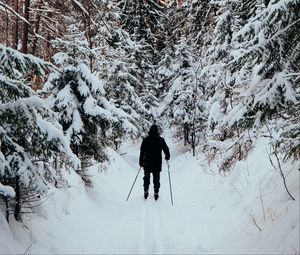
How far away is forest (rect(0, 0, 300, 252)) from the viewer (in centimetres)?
598

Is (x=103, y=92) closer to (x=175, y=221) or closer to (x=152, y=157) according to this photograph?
(x=152, y=157)

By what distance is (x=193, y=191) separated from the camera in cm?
1348

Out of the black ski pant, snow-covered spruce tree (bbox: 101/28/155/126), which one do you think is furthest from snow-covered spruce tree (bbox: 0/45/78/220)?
snow-covered spruce tree (bbox: 101/28/155/126)

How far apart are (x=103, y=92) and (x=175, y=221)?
4086 mm

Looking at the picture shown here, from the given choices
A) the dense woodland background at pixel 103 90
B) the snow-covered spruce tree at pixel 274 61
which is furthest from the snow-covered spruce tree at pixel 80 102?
the snow-covered spruce tree at pixel 274 61

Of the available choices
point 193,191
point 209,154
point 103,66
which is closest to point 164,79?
point 103,66

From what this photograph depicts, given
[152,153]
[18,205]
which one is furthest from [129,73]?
[18,205]

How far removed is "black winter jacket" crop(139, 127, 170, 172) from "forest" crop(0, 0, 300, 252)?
0.96 meters

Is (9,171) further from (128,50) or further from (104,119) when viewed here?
(128,50)

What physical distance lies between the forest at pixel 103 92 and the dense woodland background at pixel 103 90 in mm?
20

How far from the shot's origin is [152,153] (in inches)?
488

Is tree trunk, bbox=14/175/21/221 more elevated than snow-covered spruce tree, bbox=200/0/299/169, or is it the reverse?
snow-covered spruce tree, bbox=200/0/299/169

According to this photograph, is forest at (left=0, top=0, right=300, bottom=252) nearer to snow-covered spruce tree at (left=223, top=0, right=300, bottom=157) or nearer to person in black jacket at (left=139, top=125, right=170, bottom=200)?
snow-covered spruce tree at (left=223, top=0, right=300, bottom=157)

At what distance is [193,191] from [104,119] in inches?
171
